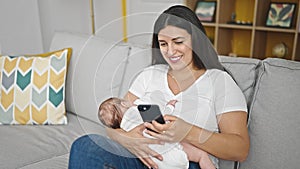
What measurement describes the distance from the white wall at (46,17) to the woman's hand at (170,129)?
75.5 inches

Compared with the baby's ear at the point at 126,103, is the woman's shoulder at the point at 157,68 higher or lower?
higher

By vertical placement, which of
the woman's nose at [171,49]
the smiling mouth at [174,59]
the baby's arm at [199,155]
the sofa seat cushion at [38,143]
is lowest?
the sofa seat cushion at [38,143]

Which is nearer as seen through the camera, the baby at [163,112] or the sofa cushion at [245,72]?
the baby at [163,112]

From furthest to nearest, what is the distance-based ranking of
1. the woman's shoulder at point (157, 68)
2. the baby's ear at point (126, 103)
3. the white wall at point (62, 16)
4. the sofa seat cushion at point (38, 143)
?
the white wall at point (62, 16) → the sofa seat cushion at point (38, 143) → the woman's shoulder at point (157, 68) → the baby's ear at point (126, 103)

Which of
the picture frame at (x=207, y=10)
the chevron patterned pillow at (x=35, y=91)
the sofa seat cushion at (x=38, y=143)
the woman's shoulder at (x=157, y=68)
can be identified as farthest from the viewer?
the picture frame at (x=207, y=10)

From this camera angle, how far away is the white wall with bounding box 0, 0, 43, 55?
9.30ft

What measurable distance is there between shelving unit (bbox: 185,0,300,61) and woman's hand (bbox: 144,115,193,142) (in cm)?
157

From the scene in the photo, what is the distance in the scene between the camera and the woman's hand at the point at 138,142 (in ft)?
3.59

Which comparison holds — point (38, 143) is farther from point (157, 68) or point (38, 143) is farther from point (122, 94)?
point (157, 68)

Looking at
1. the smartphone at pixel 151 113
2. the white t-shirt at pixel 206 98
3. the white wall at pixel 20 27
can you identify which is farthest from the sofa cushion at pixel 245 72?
the white wall at pixel 20 27

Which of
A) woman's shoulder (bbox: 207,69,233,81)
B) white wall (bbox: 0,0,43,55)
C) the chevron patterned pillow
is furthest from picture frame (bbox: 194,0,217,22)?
woman's shoulder (bbox: 207,69,233,81)

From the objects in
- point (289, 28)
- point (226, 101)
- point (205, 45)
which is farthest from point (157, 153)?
point (289, 28)

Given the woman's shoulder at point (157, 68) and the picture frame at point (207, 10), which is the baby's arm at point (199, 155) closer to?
the woman's shoulder at point (157, 68)

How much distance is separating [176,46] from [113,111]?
Result: 0.96 ft
